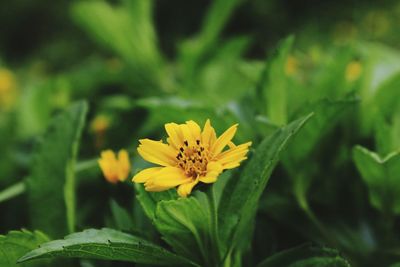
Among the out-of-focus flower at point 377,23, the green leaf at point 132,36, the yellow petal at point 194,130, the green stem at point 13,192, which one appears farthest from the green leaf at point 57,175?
the out-of-focus flower at point 377,23

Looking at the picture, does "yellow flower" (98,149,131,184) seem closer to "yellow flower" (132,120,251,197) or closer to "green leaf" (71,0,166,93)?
"yellow flower" (132,120,251,197)

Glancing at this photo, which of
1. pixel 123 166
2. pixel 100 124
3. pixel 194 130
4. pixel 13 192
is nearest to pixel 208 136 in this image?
pixel 194 130

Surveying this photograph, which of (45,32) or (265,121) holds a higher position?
(45,32)

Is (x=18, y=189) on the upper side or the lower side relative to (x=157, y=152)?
upper

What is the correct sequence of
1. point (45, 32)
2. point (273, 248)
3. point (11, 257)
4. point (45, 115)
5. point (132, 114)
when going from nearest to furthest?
point (11, 257) < point (273, 248) < point (132, 114) < point (45, 115) < point (45, 32)

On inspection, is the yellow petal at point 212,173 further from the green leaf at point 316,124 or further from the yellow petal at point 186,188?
the green leaf at point 316,124

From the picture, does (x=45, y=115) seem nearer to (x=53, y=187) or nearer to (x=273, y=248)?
(x=53, y=187)

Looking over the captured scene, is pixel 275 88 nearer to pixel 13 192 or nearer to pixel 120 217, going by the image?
pixel 120 217

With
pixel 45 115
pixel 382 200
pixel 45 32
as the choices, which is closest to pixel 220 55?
pixel 45 115
